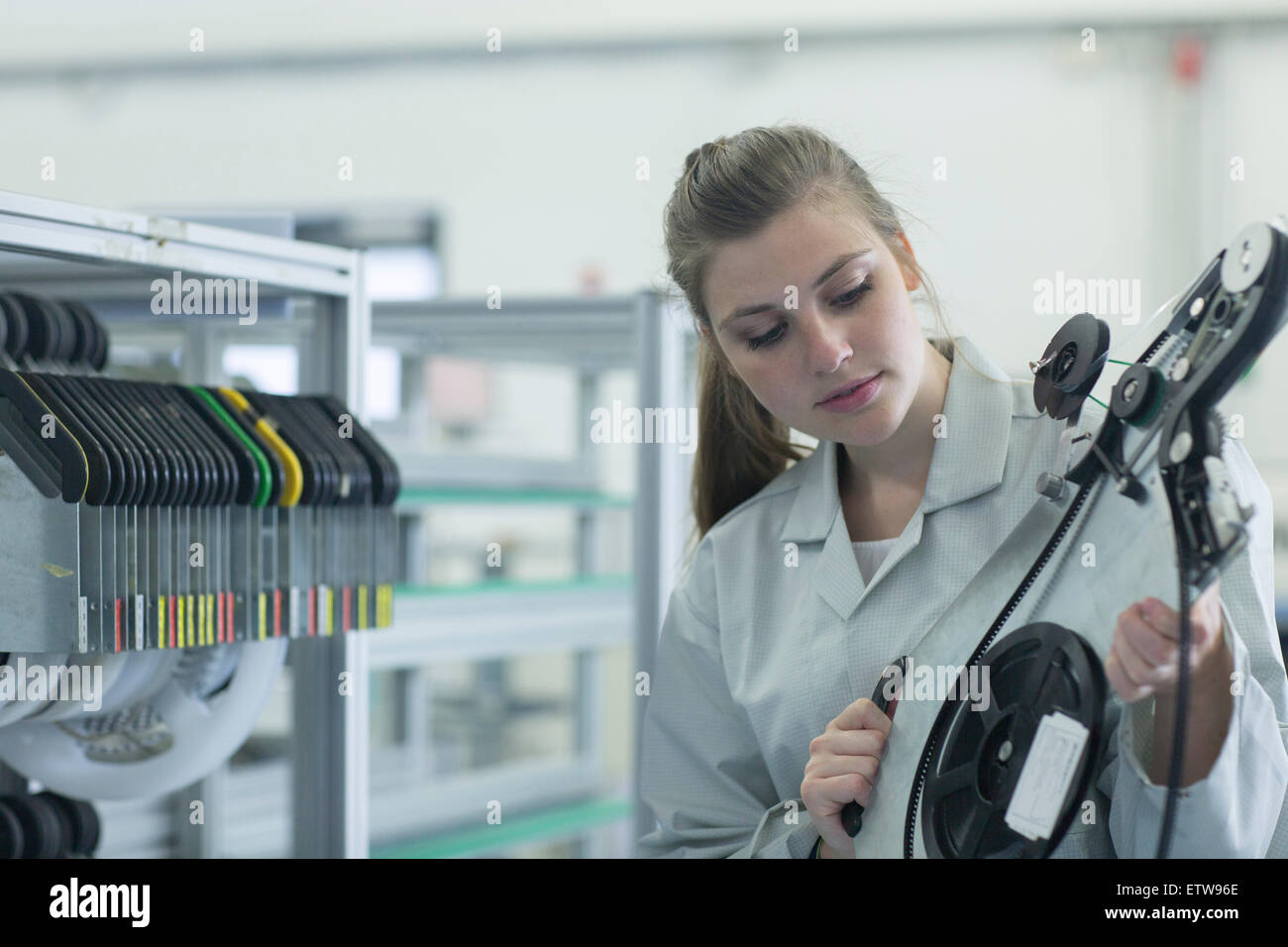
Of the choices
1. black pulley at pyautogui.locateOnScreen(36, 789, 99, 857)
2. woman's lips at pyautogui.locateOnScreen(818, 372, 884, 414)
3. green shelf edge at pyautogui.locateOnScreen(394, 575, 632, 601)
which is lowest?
black pulley at pyautogui.locateOnScreen(36, 789, 99, 857)

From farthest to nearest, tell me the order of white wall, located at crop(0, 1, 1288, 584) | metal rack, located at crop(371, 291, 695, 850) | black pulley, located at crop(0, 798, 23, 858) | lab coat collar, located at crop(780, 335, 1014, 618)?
1. white wall, located at crop(0, 1, 1288, 584)
2. metal rack, located at crop(371, 291, 695, 850)
3. black pulley, located at crop(0, 798, 23, 858)
4. lab coat collar, located at crop(780, 335, 1014, 618)

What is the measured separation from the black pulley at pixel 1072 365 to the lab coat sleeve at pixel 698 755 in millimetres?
411

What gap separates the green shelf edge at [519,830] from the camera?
204 centimetres

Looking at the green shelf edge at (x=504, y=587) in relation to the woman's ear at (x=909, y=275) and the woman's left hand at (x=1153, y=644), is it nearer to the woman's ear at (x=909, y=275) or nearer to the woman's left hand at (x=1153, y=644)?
the woman's ear at (x=909, y=275)

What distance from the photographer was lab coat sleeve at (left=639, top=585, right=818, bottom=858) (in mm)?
1090

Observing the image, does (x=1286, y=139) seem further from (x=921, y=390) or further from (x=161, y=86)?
(x=161, y=86)

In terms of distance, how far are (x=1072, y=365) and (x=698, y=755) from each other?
1.65ft

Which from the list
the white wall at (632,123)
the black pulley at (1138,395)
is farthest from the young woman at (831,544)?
the white wall at (632,123)

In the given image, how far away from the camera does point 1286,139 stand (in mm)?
3793

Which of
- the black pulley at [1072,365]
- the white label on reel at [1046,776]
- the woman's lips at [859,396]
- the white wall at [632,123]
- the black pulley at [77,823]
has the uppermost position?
the white wall at [632,123]

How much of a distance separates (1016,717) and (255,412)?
0.75 metres

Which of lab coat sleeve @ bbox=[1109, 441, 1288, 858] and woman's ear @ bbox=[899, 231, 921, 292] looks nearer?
lab coat sleeve @ bbox=[1109, 441, 1288, 858]

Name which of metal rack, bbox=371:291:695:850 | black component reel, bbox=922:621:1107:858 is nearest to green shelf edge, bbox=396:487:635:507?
metal rack, bbox=371:291:695:850

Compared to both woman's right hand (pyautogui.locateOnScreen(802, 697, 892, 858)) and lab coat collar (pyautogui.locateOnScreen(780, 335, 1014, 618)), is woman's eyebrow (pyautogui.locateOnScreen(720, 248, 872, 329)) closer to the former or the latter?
lab coat collar (pyautogui.locateOnScreen(780, 335, 1014, 618))
